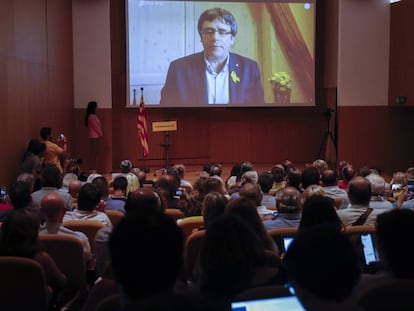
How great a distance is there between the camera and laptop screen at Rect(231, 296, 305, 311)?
5.65 ft

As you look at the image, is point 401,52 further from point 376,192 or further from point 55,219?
point 55,219

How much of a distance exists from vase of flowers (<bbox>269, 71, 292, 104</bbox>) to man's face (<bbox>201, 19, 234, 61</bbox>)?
3.81 ft

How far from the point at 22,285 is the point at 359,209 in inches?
97.8

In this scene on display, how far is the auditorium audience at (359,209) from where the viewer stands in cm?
402

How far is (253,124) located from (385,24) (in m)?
3.40

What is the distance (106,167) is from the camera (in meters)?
11.3

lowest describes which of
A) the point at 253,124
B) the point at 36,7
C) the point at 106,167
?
the point at 106,167

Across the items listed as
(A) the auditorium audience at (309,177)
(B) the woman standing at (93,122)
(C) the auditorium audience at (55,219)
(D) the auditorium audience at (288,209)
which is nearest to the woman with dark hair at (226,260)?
(C) the auditorium audience at (55,219)

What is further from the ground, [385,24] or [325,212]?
[385,24]

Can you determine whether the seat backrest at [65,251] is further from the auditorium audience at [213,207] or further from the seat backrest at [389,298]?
the seat backrest at [389,298]

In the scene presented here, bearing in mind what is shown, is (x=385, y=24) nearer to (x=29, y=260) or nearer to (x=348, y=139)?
Result: (x=348, y=139)

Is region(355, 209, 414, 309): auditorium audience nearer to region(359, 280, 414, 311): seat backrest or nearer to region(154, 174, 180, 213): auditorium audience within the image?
region(359, 280, 414, 311): seat backrest

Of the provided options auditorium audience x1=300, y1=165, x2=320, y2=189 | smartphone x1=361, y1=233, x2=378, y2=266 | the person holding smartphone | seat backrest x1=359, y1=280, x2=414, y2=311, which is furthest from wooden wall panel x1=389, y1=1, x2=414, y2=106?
seat backrest x1=359, y1=280, x2=414, y2=311

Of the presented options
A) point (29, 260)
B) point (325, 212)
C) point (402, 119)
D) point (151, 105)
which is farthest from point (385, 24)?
point (29, 260)
